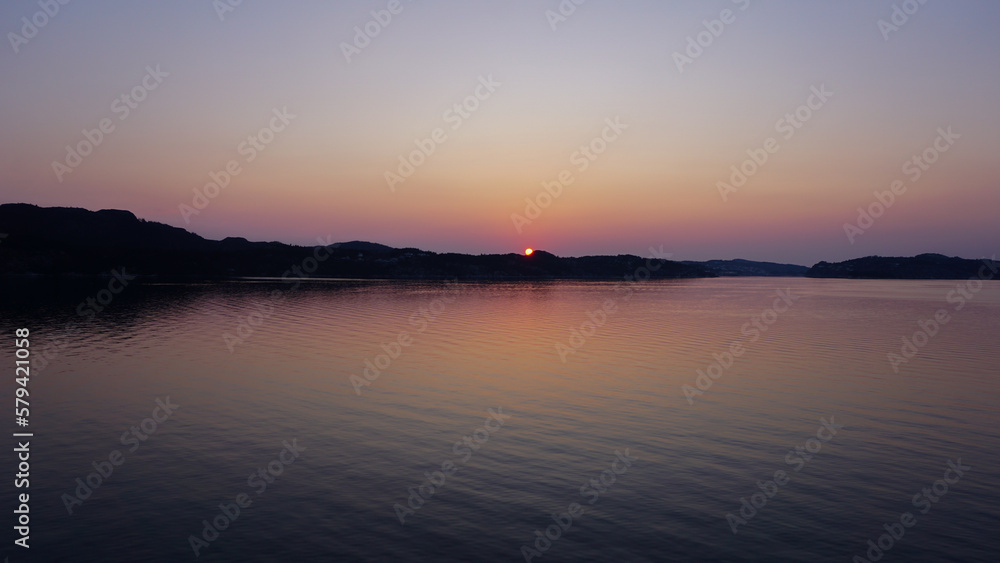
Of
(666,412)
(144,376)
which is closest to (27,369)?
(144,376)

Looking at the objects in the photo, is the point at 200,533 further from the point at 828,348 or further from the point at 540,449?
the point at 828,348

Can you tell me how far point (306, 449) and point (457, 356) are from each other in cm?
2493
